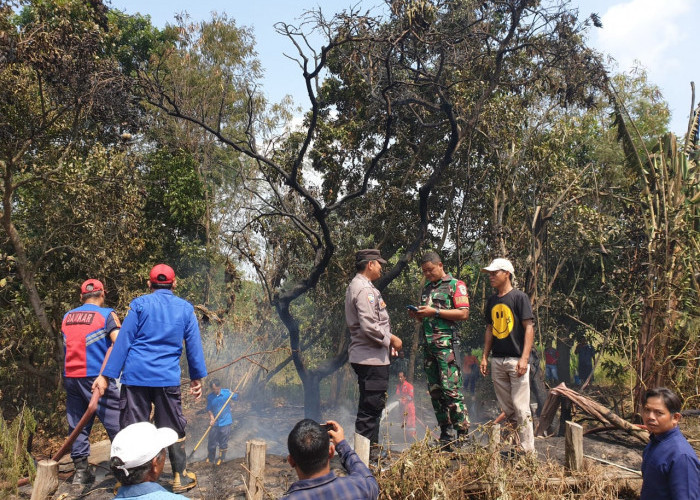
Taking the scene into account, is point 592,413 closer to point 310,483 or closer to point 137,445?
point 310,483

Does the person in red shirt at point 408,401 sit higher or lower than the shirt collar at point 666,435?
lower

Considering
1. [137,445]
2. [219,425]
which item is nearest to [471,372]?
[219,425]

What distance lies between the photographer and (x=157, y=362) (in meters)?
4.14

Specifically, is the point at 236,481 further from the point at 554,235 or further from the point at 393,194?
the point at 554,235

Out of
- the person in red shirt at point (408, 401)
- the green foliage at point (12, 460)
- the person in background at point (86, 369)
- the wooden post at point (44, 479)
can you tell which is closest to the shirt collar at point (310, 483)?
the wooden post at point (44, 479)

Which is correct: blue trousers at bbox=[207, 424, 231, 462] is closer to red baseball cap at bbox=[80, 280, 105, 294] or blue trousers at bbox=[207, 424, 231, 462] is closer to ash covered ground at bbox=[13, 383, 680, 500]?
ash covered ground at bbox=[13, 383, 680, 500]

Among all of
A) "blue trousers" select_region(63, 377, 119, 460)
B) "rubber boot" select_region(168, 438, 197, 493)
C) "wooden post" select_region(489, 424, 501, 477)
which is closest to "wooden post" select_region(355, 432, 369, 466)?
"wooden post" select_region(489, 424, 501, 477)

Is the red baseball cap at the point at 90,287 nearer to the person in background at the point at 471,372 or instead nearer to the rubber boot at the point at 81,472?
the rubber boot at the point at 81,472

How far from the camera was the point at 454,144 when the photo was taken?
9836 millimetres

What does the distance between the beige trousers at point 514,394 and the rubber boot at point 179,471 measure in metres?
2.76

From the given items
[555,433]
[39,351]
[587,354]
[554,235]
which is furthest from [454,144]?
[587,354]

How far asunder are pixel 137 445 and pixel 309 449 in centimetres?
73

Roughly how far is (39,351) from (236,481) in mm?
6743

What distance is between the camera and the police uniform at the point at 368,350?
461 cm
